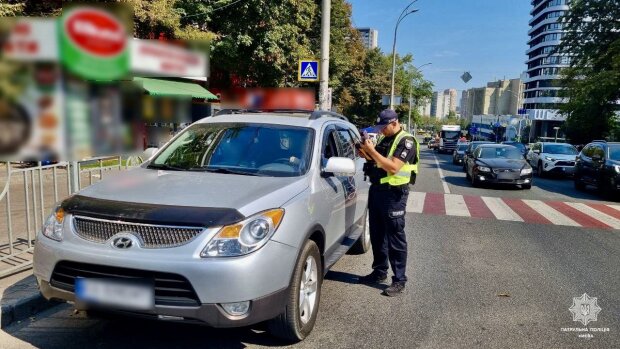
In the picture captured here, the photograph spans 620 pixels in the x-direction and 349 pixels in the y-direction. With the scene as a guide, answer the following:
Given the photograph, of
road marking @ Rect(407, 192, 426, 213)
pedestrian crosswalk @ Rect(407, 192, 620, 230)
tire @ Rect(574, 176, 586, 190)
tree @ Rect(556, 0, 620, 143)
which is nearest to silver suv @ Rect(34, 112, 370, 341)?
road marking @ Rect(407, 192, 426, 213)

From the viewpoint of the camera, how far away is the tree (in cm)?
2557

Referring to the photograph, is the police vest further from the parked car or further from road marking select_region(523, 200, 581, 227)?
the parked car

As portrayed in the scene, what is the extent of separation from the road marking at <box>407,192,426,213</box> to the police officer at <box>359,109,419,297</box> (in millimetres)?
4929

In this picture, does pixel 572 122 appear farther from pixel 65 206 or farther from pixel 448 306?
pixel 65 206

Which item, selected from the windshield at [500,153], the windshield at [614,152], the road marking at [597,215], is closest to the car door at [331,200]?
the road marking at [597,215]

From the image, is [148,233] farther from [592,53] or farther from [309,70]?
Result: [592,53]

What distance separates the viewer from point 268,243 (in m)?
2.99

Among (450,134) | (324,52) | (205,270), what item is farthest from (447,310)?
(450,134)

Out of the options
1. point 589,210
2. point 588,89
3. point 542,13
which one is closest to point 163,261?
point 589,210

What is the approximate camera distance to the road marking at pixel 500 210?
9023 mm

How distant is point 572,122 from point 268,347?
38611mm

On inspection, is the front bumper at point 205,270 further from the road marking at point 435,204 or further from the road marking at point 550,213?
the road marking at point 550,213

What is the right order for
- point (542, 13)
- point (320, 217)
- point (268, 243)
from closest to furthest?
1. point (268, 243)
2. point (320, 217)
3. point (542, 13)

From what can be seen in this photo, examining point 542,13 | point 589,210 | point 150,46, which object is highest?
point 542,13
